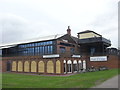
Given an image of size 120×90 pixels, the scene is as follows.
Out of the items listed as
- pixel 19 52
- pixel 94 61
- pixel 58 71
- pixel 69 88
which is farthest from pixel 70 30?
pixel 69 88

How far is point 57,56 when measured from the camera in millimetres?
25812

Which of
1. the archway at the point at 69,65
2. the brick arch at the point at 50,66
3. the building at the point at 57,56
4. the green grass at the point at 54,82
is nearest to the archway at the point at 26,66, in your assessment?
the building at the point at 57,56

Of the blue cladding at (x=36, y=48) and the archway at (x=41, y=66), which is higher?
the blue cladding at (x=36, y=48)

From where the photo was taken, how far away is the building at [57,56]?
26.8 meters

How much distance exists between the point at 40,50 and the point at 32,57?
3.66m

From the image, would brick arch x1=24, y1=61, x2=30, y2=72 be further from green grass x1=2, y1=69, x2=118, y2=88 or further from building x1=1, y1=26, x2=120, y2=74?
green grass x1=2, y1=69, x2=118, y2=88

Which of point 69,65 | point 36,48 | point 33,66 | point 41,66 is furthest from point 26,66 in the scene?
point 69,65

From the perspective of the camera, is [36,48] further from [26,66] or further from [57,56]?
[57,56]

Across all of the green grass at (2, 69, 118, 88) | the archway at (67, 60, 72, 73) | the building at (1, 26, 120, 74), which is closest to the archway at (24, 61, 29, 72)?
the building at (1, 26, 120, 74)

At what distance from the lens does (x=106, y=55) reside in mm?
32562

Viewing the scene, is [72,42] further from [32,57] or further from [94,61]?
[32,57]

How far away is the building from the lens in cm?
2680

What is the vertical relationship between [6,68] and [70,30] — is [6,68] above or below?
below

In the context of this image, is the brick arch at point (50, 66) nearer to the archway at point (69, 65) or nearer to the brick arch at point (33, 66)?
the archway at point (69, 65)
